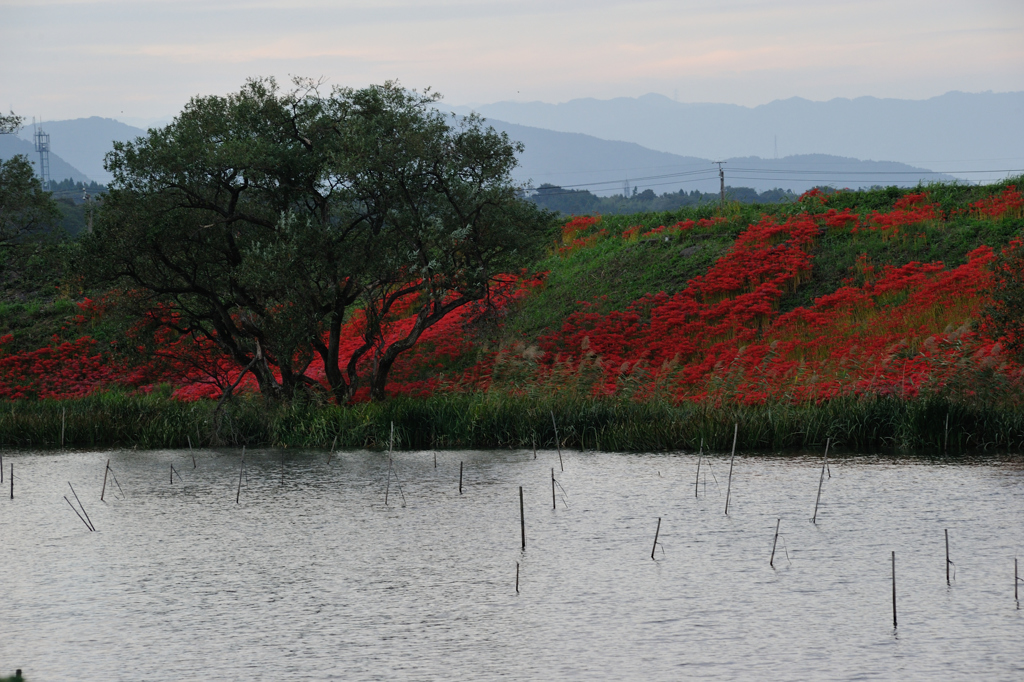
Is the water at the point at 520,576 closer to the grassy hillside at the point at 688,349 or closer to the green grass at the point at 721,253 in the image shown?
the grassy hillside at the point at 688,349

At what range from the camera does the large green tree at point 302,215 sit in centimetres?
2034

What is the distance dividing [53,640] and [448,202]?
577 inches

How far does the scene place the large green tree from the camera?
2034cm

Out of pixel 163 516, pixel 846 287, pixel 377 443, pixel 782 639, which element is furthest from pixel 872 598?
pixel 846 287

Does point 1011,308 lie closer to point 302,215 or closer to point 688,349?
point 688,349

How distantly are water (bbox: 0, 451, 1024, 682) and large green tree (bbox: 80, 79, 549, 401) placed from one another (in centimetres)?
565

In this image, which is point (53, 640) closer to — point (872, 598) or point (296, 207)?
point (872, 598)

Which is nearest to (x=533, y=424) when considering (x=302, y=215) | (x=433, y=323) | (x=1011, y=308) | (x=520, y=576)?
(x=433, y=323)

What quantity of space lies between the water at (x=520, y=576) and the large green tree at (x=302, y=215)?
5.65 m

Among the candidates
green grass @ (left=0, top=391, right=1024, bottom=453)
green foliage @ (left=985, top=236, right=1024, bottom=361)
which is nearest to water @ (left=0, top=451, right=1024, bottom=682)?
green grass @ (left=0, top=391, right=1024, bottom=453)

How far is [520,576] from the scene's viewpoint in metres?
10.8

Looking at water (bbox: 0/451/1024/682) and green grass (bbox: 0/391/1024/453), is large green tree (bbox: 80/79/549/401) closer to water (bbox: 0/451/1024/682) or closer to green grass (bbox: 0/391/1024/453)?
green grass (bbox: 0/391/1024/453)

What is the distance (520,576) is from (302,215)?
12659 mm

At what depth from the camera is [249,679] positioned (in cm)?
813
